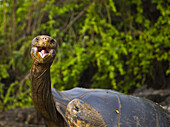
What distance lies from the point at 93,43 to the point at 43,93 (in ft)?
8.56

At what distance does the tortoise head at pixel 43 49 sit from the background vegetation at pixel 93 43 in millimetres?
2382

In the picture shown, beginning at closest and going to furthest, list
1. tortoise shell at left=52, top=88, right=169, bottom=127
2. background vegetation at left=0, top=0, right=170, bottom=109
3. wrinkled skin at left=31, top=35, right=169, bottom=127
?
wrinkled skin at left=31, top=35, right=169, bottom=127
tortoise shell at left=52, top=88, right=169, bottom=127
background vegetation at left=0, top=0, right=170, bottom=109

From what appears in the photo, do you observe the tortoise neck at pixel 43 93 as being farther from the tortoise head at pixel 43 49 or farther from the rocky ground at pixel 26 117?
the rocky ground at pixel 26 117

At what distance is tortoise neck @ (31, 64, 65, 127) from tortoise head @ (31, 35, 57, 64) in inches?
2.3

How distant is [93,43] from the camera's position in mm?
4133

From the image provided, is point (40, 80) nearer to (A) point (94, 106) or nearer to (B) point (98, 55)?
(A) point (94, 106)

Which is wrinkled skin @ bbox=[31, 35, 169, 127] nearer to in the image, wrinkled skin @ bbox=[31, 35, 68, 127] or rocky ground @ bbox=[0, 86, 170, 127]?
wrinkled skin @ bbox=[31, 35, 68, 127]

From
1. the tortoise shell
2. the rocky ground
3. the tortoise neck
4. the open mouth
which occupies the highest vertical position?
the open mouth

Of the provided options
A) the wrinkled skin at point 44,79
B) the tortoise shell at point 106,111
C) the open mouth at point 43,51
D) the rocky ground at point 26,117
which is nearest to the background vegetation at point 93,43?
the rocky ground at point 26,117

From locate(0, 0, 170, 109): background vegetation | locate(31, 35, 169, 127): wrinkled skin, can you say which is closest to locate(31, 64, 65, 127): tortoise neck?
locate(31, 35, 169, 127): wrinkled skin

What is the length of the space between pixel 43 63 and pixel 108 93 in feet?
2.35

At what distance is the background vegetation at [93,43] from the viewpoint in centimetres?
389

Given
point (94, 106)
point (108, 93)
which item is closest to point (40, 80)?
point (94, 106)

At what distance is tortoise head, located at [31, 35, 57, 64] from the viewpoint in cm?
142
